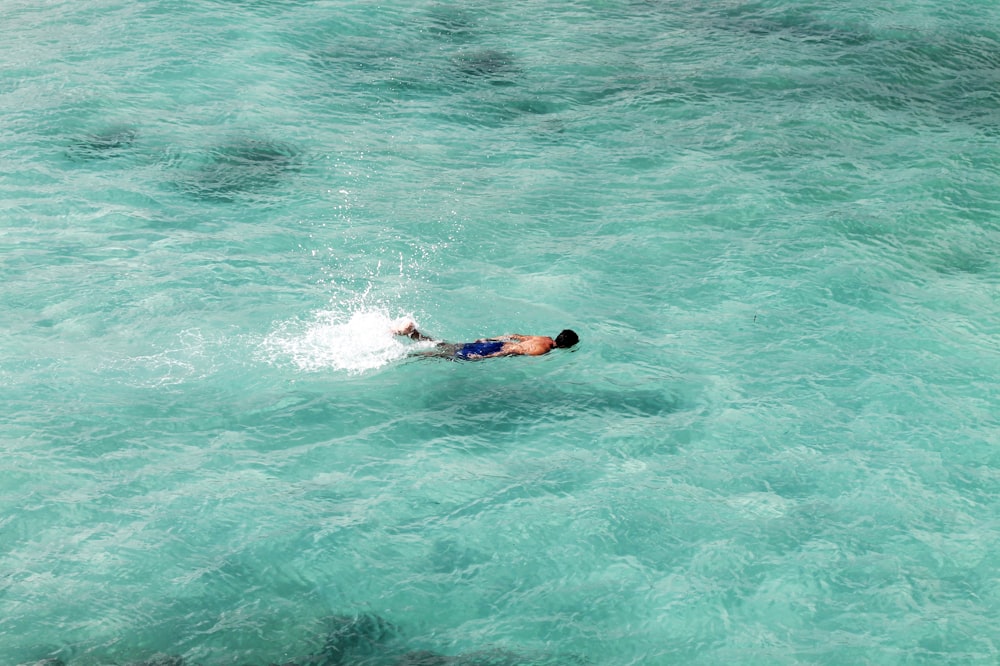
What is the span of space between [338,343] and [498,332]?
2.31 m

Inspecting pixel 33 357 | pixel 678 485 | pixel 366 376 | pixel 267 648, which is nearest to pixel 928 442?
pixel 678 485

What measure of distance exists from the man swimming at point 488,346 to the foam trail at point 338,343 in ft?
0.95

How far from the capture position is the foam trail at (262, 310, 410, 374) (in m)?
15.6

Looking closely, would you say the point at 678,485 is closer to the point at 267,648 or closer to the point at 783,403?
the point at 783,403

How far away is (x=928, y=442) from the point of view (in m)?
14.3

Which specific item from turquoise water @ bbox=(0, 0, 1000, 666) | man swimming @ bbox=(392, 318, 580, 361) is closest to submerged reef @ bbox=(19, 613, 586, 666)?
turquoise water @ bbox=(0, 0, 1000, 666)

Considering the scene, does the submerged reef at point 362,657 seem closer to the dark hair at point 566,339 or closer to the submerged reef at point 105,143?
the dark hair at point 566,339

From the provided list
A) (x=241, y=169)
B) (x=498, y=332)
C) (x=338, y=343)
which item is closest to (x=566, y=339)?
(x=498, y=332)

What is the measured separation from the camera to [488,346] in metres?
15.3

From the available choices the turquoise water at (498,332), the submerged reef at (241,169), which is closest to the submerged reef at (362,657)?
the turquoise water at (498,332)

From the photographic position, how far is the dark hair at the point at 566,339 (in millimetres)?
15492

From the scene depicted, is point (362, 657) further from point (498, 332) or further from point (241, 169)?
point (241, 169)

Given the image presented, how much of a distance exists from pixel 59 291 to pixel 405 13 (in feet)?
39.2

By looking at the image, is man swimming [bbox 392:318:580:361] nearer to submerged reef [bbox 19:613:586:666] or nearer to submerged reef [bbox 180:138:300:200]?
submerged reef [bbox 19:613:586:666]
